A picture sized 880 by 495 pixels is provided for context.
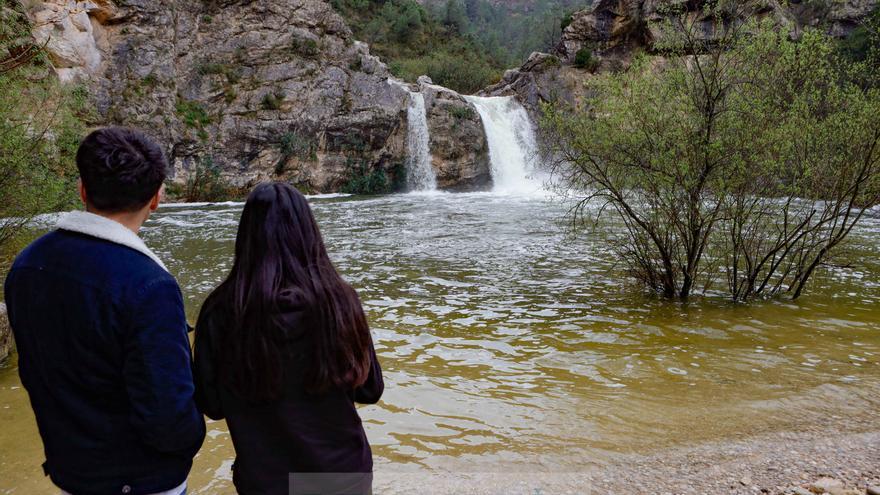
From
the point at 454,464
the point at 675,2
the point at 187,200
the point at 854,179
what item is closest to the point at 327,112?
the point at 187,200

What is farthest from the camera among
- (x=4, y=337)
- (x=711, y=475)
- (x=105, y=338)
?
(x=4, y=337)

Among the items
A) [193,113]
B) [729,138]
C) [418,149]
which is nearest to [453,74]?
[418,149]

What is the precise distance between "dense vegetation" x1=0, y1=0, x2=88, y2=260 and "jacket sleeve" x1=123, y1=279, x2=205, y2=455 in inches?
292

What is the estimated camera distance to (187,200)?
2544 cm

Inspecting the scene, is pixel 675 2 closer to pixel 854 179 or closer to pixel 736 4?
pixel 736 4

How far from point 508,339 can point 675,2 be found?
575 centimetres

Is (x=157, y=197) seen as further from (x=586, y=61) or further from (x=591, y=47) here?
(x=591, y=47)

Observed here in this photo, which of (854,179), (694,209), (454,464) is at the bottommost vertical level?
(454,464)

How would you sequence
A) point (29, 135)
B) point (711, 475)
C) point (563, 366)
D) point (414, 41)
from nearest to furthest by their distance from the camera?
point (711, 475)
point (563, 366)
point (29, 135)
point (414, 41)

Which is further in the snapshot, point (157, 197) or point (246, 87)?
point (246, 87)

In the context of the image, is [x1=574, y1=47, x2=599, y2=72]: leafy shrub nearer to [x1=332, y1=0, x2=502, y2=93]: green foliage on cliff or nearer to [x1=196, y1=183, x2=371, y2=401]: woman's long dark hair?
[x1=332, y1=0, x2=502, y2=93]: green foliage on cliff

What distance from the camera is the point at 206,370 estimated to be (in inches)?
71.7

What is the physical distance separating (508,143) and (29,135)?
26844mm

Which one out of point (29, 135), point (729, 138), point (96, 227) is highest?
point (729, 138)
